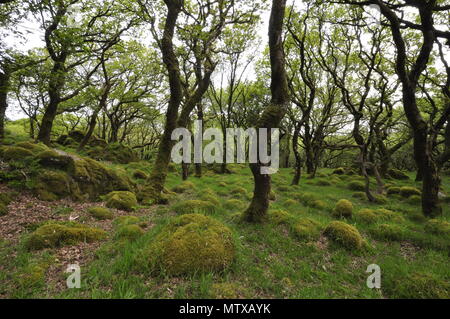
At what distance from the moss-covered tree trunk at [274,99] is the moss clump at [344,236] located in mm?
1883

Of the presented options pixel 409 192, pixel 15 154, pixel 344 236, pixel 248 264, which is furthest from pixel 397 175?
pixel 15 154

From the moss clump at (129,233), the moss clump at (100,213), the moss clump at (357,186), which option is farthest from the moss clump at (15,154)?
the moss clump at (357,186)

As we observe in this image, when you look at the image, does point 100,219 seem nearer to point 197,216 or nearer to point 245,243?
point 197,216

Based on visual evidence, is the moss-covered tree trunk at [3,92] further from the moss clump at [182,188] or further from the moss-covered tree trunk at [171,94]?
the moss clump at [182,188]

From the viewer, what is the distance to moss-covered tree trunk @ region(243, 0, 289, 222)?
5.21m

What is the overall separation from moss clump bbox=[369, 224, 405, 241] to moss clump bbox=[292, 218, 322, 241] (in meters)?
1.68

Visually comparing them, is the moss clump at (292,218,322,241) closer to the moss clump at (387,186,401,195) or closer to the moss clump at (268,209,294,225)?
the moss clump at (268,209,294,225)

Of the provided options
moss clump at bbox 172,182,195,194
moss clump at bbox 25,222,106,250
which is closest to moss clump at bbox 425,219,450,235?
moss clump at bbox 25,222,106,250

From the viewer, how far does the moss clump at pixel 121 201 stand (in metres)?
6.88

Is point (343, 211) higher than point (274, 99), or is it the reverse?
point (274, 99)

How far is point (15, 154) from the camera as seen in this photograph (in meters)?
6.88

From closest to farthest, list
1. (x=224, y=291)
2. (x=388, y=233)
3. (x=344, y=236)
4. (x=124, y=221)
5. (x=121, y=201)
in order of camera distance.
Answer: (x=224, y=291), (x=344, y=236), (x=124, y=221), (x=388, y=233), (x=121, y=201)

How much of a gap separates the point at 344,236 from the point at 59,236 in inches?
272

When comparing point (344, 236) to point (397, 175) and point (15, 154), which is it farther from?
point (397, 175)
